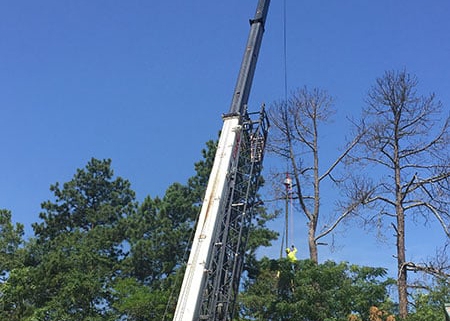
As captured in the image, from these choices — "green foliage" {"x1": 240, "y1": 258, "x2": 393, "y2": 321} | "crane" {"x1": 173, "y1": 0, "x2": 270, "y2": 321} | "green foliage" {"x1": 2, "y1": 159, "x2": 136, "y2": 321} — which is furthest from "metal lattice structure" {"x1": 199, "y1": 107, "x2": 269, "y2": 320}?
"green foliage" {"x1": 2, "y1": 159, "x2": 136, "y2": 321}

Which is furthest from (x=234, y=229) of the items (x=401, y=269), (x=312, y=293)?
(x=401, y=269)

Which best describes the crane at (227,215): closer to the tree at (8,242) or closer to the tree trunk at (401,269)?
the tree trunk at (401,269)

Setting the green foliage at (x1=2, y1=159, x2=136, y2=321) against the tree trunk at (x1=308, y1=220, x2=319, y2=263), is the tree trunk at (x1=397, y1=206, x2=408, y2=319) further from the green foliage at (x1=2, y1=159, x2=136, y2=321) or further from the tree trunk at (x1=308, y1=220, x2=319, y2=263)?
the green foliage at (x1=2, y1=159, x2=136, y2=321)

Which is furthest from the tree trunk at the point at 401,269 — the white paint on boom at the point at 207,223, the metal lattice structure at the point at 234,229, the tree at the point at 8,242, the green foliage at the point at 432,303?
the tree at the point at 8,242

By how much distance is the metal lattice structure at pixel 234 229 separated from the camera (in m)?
10.1

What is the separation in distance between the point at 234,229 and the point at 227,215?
0.60 m

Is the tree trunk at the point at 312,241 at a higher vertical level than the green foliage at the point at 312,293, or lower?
higher

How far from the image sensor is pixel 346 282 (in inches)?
647

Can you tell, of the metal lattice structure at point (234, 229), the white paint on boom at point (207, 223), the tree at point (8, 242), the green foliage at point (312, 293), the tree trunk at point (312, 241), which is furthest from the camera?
the tree at point (8, 242)

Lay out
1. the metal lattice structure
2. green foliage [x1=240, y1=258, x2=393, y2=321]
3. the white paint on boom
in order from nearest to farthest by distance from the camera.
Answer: the white paint on boom, the metal lattice structure, green foliage [x1=240, y1=258, x2=393, y2=321]

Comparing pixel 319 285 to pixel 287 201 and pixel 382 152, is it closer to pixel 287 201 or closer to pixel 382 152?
pixel 287 201

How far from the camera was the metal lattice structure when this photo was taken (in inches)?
397

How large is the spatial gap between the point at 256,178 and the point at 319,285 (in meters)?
5.82

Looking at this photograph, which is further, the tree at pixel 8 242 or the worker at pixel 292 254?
the tree at pixel 8 242
